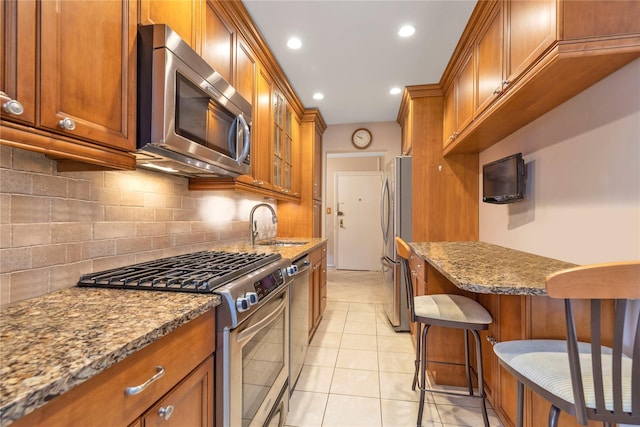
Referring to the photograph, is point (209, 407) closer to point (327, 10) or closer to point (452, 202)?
point (327, 10)

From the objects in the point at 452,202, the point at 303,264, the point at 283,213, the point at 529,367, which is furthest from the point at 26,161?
the point at 452,202

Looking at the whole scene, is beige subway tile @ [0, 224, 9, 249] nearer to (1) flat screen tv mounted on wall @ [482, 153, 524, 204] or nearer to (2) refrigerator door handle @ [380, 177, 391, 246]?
(1) flat screen tv mounted on wall @ [482, 153, 524, 204]

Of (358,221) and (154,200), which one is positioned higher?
(154,200)

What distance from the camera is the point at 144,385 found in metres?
0.62

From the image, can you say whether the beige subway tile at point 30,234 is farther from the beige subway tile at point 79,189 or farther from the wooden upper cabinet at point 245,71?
the wooden upper cabinet at point 245,71

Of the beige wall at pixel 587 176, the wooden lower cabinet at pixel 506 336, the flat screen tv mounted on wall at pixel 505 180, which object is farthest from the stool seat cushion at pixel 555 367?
the flat screen tv mounted on wall at pixel 505 180

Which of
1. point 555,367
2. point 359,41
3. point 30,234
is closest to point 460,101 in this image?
point 359,41

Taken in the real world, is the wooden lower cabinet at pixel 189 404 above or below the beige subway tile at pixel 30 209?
below

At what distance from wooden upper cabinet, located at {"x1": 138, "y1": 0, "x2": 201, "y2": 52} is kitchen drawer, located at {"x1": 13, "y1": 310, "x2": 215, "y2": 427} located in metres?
1.13

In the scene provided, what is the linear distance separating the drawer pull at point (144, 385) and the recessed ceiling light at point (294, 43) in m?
2.42

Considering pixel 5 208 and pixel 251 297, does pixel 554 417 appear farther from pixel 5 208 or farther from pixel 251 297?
pixel 5 208

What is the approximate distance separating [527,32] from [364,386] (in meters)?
2.25

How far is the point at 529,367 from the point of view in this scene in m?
0.92

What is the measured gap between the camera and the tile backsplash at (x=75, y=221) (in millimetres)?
844
